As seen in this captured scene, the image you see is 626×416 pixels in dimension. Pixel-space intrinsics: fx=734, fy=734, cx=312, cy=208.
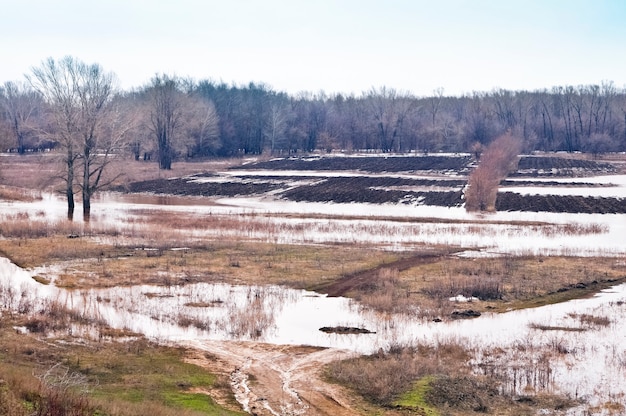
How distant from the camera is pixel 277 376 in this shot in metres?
18.9

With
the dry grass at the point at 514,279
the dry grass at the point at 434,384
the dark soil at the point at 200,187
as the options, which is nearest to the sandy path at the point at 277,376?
the dry grass at the point at 434,384

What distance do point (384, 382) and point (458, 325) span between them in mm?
7143

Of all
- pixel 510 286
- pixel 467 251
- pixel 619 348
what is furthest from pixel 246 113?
pixel 619 348

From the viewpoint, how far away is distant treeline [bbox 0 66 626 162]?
132 meters

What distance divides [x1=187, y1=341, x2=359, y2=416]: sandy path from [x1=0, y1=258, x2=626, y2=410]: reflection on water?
3.25 ft

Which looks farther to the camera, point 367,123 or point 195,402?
point 367,123

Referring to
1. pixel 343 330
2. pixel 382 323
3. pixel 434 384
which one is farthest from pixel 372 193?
pixel 434 384

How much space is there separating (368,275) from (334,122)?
12725 cm

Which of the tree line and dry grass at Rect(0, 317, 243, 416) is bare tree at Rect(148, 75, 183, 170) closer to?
the tree line

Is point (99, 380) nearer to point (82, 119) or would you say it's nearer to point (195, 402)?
point (195, 402)

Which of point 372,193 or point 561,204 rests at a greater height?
point 372,193

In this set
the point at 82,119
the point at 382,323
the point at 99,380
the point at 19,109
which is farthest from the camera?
the point at 19,109

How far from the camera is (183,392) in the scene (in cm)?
1750

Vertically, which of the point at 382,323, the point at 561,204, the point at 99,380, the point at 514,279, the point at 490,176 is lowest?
the point at 382,323
